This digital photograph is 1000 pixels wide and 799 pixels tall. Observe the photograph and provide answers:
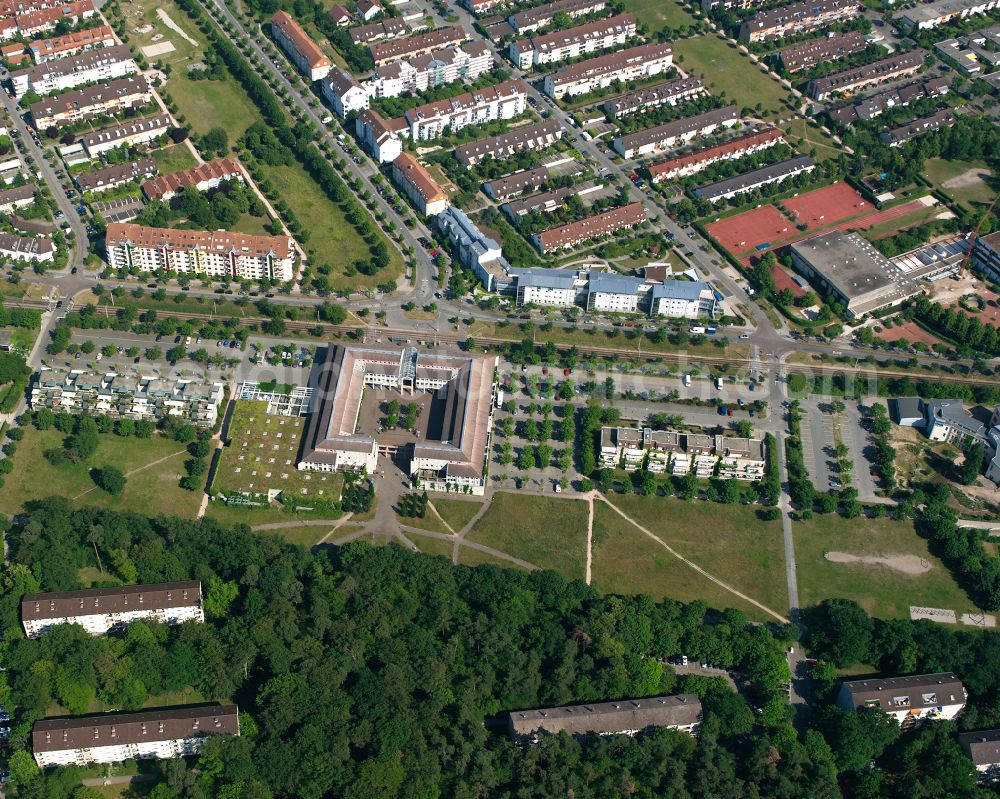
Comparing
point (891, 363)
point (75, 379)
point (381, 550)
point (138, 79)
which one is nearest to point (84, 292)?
point (75, 379)

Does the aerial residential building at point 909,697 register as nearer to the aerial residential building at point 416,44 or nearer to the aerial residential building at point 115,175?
the aerial residential building at point 115,175

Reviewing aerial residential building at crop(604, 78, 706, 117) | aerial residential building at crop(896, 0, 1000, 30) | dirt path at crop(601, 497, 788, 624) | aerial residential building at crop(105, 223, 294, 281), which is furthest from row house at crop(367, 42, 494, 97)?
dirt path at crop(601, 497, 788, 624)

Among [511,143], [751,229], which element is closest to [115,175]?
[511,143]

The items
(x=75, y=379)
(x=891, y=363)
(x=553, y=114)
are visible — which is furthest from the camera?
(x=553, y=114)

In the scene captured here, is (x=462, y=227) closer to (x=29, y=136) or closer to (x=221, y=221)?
(x=221, y=221)

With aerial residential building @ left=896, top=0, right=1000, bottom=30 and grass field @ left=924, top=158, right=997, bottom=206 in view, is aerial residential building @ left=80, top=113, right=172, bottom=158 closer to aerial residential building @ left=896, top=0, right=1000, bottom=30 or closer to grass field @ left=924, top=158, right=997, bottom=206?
grass field @ left=924, top=158, right=997, bottom=206

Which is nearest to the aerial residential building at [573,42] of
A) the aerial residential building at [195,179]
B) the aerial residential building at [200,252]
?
the aerial residential building at [195,179]
